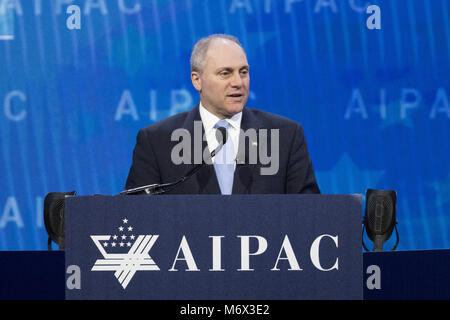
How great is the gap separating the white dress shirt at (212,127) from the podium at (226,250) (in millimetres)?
676

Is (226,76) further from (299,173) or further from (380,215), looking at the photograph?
(380,215)

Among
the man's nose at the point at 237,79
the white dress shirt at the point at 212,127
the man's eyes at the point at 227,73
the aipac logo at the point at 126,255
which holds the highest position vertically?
the man's eyes at the point at 227,73

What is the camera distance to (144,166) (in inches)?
103

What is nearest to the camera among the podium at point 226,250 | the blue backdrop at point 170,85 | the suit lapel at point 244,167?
the podium at point 226,250

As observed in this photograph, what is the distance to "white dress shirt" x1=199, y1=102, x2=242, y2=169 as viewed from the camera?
8.43 feet

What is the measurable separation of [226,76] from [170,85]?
7.95 feet

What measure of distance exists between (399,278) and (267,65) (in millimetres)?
2345

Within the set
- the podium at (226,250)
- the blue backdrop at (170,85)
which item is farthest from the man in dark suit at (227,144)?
the blue backdrop at (170,85)

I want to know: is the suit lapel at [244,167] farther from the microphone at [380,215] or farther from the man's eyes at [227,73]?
the microphone at [380,215]

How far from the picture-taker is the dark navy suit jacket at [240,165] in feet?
7.98

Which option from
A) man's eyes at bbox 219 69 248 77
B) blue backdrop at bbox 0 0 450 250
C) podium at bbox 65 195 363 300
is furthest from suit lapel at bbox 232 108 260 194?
blue backdrop at bbox 0 0 450 250

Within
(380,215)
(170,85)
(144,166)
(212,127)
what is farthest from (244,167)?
(170,85)

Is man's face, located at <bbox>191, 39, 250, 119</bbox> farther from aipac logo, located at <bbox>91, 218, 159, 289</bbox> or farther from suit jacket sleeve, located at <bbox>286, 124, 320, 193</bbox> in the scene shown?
aipac logo, located at <bbox>91, 218, 159, 289</bbox>

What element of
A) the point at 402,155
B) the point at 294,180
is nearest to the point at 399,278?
the point at 294,180
